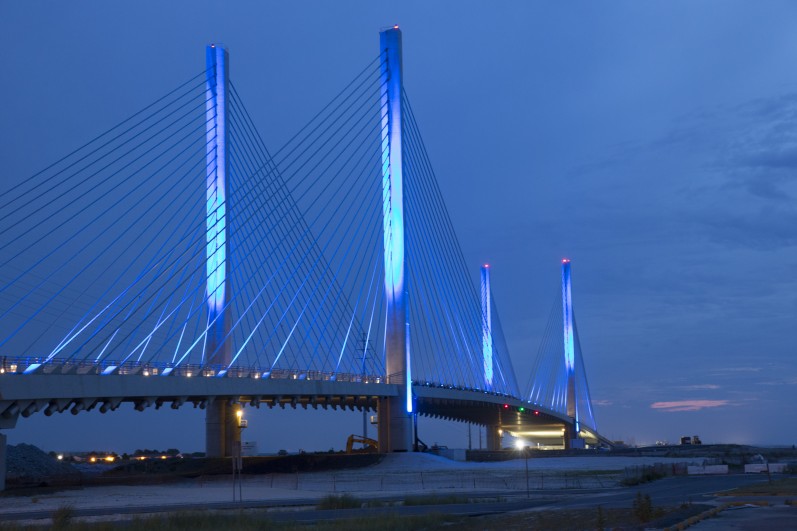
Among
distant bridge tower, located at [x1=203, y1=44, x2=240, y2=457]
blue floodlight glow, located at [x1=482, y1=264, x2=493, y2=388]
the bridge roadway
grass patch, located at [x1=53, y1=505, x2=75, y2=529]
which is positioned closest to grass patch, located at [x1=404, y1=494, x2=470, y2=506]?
grass patch, located at [x1=53, y1=505, x2=75, y2=529]

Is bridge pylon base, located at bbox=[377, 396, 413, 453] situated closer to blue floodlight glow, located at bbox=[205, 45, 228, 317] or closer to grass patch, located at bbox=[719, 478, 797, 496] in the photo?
blue floodlight glow, located at bbox=[205, 45, 228, 317]

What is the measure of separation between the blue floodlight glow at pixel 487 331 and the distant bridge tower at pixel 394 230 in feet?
86.7

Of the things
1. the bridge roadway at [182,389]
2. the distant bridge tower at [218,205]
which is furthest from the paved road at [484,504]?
the distant bridge tower at [218,205]

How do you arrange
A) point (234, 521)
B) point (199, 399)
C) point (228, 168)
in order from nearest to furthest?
point (234, 521), point (199, 399), point (228, 168)

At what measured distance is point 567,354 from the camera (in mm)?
121812

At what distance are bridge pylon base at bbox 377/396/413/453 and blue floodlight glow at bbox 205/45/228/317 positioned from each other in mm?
14986

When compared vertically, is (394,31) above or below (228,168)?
above

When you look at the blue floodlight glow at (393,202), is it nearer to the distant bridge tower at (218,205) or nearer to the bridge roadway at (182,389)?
the bridge roadway at (182,389)

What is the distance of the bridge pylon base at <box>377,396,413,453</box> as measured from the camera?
62438 mm

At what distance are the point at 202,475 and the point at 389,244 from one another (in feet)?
52.7

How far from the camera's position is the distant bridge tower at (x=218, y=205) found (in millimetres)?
51562

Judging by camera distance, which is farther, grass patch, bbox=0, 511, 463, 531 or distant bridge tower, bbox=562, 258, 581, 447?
distant bridge tower, bbox=562, 258, 581, 447

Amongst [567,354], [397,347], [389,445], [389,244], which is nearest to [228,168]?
[389,244]

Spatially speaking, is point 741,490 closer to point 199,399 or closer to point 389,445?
point 199,399
